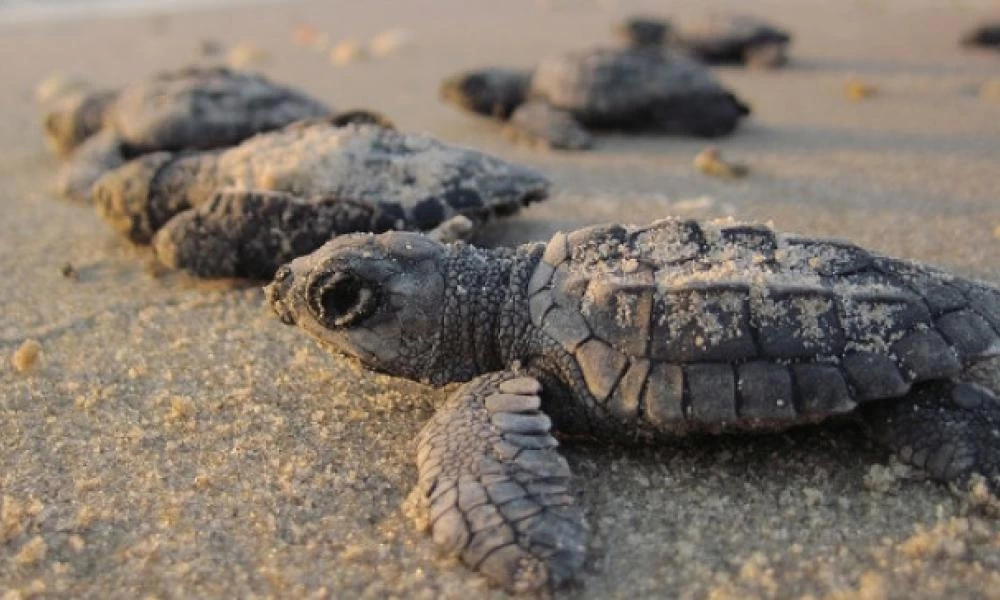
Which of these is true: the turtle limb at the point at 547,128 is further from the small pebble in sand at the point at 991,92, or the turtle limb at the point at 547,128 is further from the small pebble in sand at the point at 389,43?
the small pebble in sand at the point at 389,43

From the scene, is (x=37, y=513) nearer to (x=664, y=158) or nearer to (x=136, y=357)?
(x=136, y=357)

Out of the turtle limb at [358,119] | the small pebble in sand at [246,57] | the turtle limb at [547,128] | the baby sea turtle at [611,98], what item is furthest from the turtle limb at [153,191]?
the small pebble in sand at [246,57]

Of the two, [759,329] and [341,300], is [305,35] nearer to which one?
[341,300]

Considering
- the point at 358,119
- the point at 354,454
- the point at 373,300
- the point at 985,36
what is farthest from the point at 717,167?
the point at 985,36

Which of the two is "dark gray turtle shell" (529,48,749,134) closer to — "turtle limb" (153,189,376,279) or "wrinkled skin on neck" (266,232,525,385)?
"turtle limb" (153,189,376,279)

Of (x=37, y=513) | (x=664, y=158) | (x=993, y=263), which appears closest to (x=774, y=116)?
(x=664, y=158)
